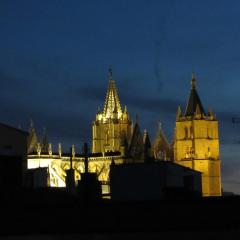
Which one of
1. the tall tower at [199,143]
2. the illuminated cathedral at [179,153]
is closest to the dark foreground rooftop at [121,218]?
the illuminated cathedral at [179,153]

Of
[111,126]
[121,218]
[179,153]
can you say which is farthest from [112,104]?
[121,218]

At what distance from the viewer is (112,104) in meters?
167

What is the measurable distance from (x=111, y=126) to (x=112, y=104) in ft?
20.0

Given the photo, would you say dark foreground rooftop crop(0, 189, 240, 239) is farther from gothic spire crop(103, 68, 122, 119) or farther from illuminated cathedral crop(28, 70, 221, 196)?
gothic spire crop(103, 68, 122, 119)

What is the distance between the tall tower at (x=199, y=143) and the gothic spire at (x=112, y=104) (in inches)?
826

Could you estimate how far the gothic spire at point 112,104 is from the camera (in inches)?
6506

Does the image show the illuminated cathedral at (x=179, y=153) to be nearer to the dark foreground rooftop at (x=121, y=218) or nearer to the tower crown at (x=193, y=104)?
the tower crown at (x=193, y=104)

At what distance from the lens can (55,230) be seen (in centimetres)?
2441

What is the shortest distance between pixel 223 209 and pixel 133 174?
18.1 m

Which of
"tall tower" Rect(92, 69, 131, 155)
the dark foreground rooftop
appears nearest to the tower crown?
"tall tower" Rect(92, 69, 131, 155)

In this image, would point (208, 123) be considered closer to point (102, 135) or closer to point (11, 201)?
point (102, 135)

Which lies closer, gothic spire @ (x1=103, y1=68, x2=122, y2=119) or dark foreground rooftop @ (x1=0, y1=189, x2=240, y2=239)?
dark foreground rooftop @ (x1=0, y1=189, x2=240, y2=239)

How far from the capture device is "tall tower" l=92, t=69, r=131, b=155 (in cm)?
16275

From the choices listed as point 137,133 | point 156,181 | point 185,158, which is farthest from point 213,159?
point 156,181
